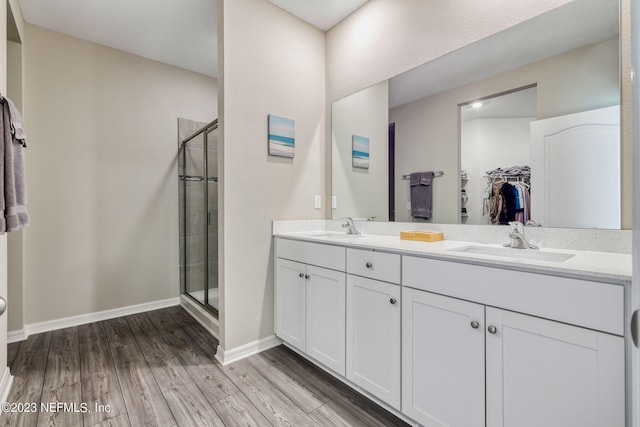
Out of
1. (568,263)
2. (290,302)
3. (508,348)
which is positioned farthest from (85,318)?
(568,263)

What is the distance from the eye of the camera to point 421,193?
195 centimetres

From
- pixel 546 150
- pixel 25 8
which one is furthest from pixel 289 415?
pixel 25 8

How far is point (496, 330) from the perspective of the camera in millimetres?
1102

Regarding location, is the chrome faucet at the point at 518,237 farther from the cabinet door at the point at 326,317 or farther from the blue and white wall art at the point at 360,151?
the blue and white wall art at the point at 360,151

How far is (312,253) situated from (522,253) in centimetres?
112

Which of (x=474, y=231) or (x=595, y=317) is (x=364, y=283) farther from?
(x=595, y=317)

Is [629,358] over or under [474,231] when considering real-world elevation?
under

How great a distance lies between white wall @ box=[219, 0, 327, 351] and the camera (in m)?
2.07

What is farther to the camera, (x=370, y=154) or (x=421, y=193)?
(x=370, y=154)

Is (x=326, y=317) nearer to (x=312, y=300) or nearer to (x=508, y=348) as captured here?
(x=312, y=300)

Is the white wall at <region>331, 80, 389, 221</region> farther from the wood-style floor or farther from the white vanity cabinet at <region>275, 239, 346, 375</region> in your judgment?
the wood-style floor

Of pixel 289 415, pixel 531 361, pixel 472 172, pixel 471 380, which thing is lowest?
pixel 289 415

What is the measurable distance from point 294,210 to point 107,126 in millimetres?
2042

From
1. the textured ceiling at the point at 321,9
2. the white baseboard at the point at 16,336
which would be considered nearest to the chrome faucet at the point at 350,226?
the textured ceiling at the point at 321,9
